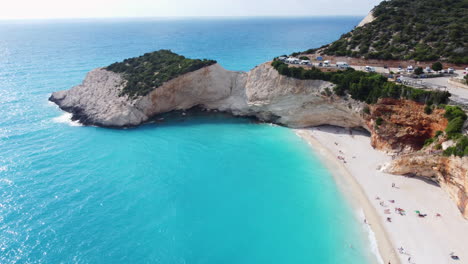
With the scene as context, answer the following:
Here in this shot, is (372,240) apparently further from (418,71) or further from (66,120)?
(66,120)

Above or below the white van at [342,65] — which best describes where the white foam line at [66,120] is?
below

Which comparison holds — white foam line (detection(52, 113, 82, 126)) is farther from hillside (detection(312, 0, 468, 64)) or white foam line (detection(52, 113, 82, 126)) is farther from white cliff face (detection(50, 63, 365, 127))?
hillside (detection(312, 0, 468, 64))

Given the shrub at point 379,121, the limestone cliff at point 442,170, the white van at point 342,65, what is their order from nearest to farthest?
the limestone cliff at point 442,170 < the shrub at point 379,121 < the white van at point 342,65

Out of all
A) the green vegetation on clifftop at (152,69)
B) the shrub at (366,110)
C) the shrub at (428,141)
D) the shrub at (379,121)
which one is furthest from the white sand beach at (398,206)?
the green vegetation on clifftop at (152,69)

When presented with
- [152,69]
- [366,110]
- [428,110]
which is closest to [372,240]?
[428,110]

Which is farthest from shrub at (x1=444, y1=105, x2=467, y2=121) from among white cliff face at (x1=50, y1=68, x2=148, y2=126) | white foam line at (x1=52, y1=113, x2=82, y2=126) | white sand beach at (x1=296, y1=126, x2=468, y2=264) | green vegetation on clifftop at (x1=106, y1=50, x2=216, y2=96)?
white foam line at (x1=52, y1=113, x2=82, y2=126)

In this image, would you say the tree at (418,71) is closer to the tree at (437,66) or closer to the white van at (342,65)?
the tree at (437,66)
